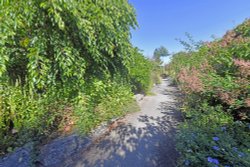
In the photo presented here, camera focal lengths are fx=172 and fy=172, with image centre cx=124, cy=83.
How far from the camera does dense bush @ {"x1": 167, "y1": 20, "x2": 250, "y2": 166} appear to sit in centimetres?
212

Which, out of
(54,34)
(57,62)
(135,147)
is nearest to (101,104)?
(135,147)

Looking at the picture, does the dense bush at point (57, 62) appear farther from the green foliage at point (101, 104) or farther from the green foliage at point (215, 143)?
the green foliage at point (215, 143)

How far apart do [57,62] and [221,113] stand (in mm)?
3447

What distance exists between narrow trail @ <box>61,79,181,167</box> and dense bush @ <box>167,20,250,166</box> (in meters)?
0.69

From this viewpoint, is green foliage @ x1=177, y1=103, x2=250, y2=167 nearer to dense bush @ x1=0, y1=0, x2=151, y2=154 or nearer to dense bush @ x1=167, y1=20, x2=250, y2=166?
dense bush @ x1=167, y1=20, x2=250, y2=166

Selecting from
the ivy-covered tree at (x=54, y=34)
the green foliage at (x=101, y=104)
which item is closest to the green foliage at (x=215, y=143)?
the green foliage at (x=101, y=104)

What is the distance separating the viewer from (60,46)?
3.36 m

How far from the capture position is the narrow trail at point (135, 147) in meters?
3.21

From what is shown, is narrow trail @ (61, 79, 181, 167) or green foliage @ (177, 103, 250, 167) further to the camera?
narrow trail @ (61, 79, 181, 167)

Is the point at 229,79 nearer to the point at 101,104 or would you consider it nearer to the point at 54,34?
the point at 101,104

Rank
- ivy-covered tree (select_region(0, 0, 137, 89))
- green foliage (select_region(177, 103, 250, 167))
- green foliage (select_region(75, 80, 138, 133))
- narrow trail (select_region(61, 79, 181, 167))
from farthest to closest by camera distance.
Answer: green foliage (select_region(75, 80, 138, 133))
narrow trail (select_region(61, 79, 181, 167))
ivy-covered tree (select_region(0, 0, 137, 89))
green foliage (select_region(177, 103, 250, 167))

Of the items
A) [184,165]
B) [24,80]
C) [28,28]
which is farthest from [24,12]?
[184,165]

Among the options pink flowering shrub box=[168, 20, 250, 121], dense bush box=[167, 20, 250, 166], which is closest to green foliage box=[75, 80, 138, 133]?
dense bush box=[167, 20, 250, 166]

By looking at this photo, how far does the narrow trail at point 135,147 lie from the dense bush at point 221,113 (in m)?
→ 0.69
